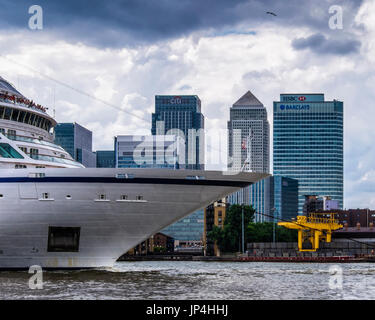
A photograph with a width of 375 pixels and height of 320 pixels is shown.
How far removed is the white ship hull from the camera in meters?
34.3

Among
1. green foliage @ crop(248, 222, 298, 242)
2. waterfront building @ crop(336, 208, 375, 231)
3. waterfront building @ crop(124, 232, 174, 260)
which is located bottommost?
waterfront building @ crop(124, 232, 174, 260)

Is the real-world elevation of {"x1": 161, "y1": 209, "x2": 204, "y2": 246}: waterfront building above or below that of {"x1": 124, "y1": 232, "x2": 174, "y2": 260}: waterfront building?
above

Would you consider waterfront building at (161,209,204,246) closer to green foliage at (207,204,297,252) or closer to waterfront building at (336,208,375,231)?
waterfront building at (336,208,375,231)

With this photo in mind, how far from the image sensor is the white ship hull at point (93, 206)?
112ft

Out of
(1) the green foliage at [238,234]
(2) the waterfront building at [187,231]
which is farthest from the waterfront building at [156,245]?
(1) the green foliage at [238,234]

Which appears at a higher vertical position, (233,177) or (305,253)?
(233,177)

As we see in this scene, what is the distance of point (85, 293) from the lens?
1110 inches

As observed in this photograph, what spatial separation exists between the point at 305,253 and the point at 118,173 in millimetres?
63657

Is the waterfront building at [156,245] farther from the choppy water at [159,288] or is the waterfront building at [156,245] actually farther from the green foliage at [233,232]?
the choppy water at [159,288]

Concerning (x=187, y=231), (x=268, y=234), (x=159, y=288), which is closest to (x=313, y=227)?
(x=268, y=234)

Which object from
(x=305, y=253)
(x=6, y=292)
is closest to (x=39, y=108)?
(x=6, y=292)

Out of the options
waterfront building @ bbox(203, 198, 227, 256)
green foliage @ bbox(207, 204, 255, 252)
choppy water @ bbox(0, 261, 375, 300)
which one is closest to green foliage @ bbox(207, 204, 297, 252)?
green foliage @ bbox(207, 204, 255, 252)

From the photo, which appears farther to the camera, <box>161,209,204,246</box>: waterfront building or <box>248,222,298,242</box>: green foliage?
<box>161,209,204,246</box>: waterfront building
